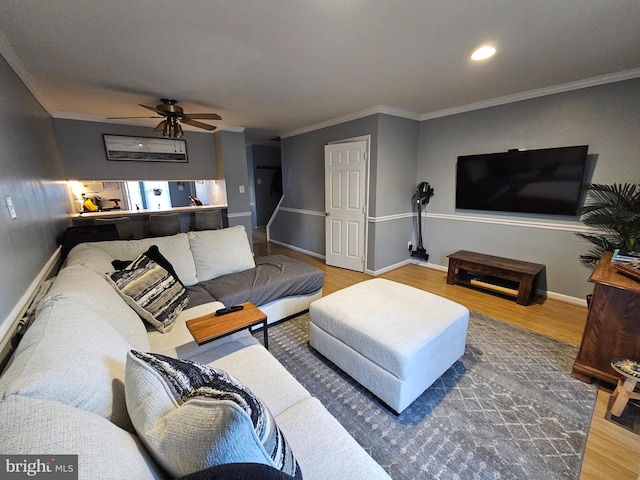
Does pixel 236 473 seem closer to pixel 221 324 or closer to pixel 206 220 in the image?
pixel 221 324

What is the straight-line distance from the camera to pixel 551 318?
264cm

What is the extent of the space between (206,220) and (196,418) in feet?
13.8

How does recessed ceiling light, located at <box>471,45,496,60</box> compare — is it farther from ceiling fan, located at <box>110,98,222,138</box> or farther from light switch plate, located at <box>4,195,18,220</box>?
light switch plate, located at <box>4,195,18,220</box>

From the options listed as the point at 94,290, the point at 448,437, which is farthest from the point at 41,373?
the point at 448,437

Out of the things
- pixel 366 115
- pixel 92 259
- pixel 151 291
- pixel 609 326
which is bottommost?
pixel 609 326

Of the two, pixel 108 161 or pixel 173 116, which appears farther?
pixel 108 161

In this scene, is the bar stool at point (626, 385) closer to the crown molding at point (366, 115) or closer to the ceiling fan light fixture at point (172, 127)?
the crown molding at point (366, 115)

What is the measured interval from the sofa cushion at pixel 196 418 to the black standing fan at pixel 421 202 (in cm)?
397

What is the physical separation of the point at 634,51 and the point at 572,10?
1106 millimetres

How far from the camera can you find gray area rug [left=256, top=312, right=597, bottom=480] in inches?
51.4

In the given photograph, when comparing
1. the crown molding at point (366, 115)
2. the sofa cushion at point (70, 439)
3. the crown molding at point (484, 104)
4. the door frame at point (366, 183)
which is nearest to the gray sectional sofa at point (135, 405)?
the sofa cushion at point (70, 439)

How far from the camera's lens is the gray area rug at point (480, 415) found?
1.31 m

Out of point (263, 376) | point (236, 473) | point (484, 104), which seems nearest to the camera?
point (236, 473)

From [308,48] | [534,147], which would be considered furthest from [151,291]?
[534,147]
